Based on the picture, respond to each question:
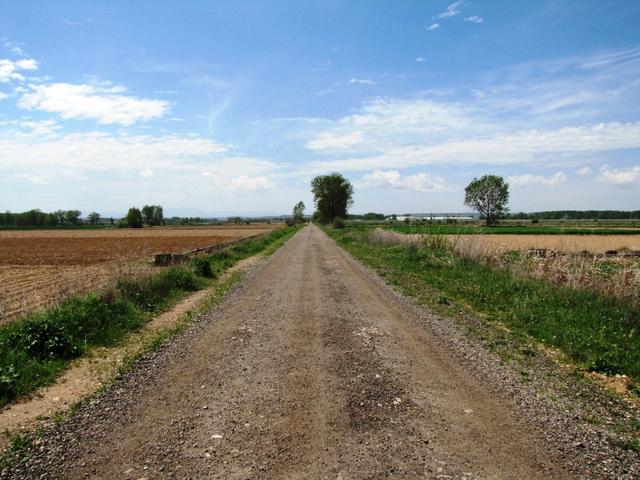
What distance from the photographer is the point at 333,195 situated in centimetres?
9906

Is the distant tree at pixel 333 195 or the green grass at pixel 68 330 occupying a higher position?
the distant tree at pixel 333 195

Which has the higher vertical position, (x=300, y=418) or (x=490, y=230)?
(x=490, y=230)

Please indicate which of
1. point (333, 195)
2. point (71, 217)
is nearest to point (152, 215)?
point (71, 217)

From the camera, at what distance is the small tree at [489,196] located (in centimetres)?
10788

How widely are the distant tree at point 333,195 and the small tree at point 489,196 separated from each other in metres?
38.5

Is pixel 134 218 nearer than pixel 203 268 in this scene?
No

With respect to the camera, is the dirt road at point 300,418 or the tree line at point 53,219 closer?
the dirt road at point 300,418

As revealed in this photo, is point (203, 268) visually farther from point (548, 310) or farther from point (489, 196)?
point (489, 196)

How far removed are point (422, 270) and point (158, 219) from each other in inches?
6385

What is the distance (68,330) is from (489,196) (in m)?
116

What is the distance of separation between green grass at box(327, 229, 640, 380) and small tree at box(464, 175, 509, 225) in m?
101

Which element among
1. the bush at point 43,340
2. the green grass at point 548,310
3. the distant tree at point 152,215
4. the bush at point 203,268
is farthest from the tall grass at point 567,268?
the distant tree at point 152,215

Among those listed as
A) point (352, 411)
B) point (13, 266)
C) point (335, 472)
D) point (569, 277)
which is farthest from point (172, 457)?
point (13, 266)

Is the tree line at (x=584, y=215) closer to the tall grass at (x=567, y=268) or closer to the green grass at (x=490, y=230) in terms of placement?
the green grass at (x=490, y=230)
